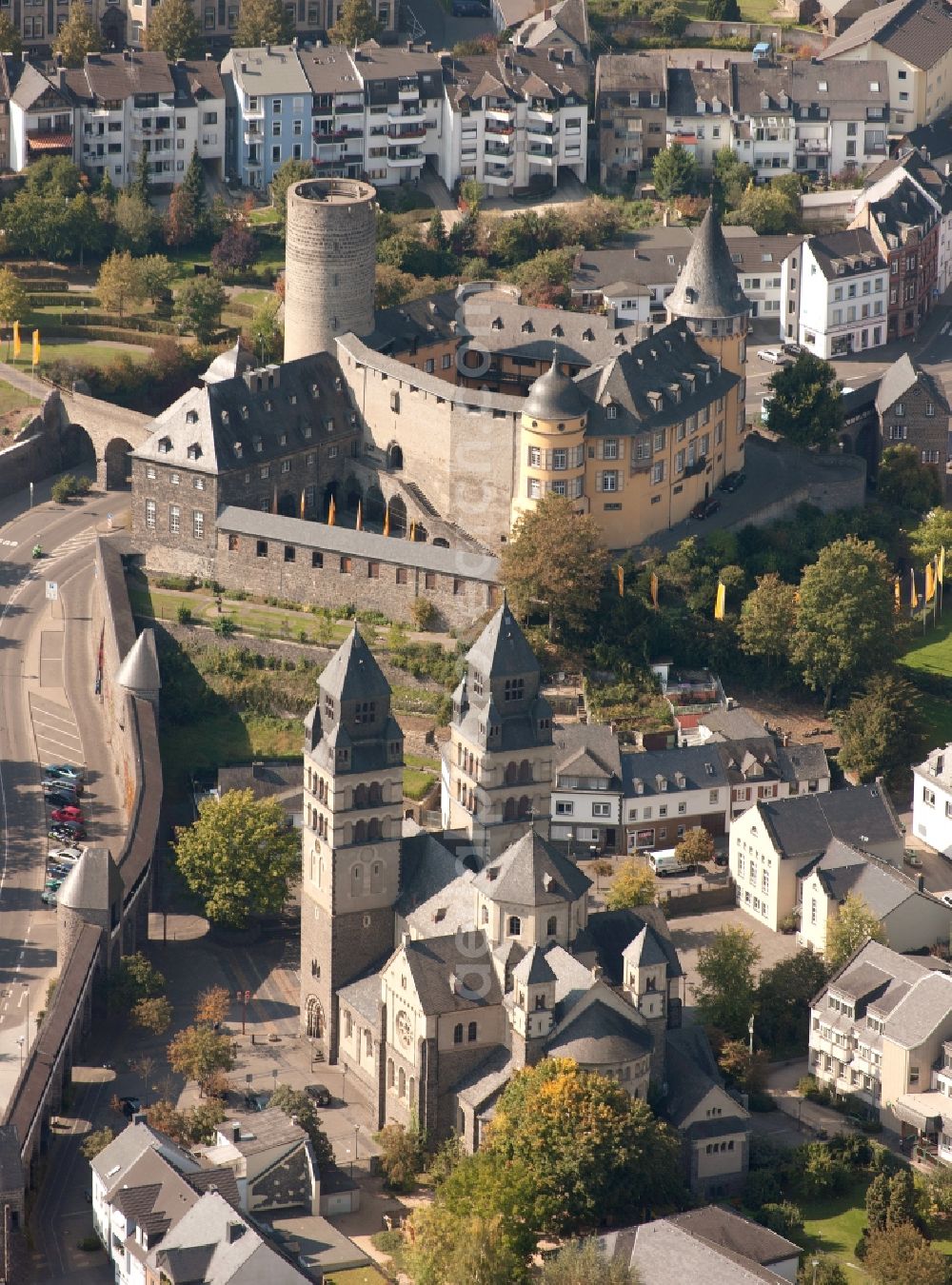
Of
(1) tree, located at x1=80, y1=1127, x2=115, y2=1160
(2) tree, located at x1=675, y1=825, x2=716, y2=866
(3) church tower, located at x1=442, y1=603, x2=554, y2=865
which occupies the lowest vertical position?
(1) tree, located at x1=80, y1=1127, x2=115, y2=1160

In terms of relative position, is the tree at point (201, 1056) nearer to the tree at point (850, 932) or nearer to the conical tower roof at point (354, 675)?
the conical tower roof at point (354, 675)

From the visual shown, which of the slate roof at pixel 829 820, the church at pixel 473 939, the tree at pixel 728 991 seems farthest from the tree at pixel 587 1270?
the slate roof at pixel 829 820

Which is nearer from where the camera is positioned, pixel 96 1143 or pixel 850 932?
pixel 96 1143

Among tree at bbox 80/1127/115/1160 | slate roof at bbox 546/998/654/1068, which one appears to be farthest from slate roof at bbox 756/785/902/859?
tree at bbox 80/1127/115/1160

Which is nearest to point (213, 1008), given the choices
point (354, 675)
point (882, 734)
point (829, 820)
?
point (354, 675)

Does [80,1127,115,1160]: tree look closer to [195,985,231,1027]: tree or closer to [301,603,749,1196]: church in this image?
[195,985,231,1027]: tree

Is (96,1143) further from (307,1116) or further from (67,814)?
(67,814)
